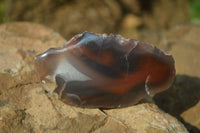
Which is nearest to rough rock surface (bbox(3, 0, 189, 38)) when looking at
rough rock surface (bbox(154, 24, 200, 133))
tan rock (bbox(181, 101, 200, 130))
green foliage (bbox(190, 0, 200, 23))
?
green foliage (bbox(190, 0, 200, 23))

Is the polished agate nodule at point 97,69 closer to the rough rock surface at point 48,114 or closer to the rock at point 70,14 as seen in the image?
the rough rock surface at point 48,114

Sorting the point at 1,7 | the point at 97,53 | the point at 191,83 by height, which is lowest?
the point at 1,7

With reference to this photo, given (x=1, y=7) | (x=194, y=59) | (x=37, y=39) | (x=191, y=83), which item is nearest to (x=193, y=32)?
(x=194, y=59)

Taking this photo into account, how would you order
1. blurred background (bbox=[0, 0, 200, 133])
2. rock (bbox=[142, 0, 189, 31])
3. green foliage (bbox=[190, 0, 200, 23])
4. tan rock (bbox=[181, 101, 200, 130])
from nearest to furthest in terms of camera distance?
tan rock (bbox=[181, 101, 200, 130]) → blurred background (bbox=[0, 0, 200, 133]) → green foliage (bbox=[190, 0, 200, 23]) → rock (bbox=[142, 0, 189, 31])

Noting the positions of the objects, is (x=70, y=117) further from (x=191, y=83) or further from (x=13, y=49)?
(x=191, y=83)

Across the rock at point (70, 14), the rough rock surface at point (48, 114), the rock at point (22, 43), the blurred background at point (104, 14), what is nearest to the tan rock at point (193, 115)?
the rough rock surface at point (48, 114)

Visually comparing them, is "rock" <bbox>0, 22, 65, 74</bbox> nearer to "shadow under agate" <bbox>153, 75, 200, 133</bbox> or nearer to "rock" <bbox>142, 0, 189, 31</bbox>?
"shadow under agate" <bbox>153, 75, 200, 133</bbox>
